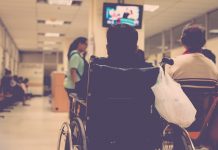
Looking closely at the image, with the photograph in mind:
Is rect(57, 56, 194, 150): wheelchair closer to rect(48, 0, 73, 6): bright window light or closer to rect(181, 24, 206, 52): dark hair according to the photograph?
rect(181, 24, 206, 52): dark hair

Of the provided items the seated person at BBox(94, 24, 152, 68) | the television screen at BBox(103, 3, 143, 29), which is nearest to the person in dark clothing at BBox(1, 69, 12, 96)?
the television screen at BBox(103, 3, 143, 29)

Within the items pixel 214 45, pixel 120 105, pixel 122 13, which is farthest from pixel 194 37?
pixel 214 45

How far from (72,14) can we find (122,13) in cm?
441

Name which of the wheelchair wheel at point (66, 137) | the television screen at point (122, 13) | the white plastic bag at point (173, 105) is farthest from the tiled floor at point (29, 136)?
the white plastic bag at point (173, 105)

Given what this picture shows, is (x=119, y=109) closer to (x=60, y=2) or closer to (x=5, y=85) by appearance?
(x=60, y=2)

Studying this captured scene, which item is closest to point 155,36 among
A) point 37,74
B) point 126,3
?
point 126,3

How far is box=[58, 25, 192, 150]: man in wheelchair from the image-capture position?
1999mm

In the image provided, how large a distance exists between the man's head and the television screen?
3.72 meters

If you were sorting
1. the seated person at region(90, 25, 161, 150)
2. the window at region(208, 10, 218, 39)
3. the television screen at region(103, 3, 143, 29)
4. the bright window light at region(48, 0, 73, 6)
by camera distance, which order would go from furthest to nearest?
Result: the window at region(208, 10, 218, 39)
the bright window light at region(48, 0, 73, 6)
the television screen at region(103, 3, 143, 29)
the seated person at region(90, 25, 161, 150)

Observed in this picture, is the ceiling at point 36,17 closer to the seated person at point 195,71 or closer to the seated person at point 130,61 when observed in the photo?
the seated person at point 195,71

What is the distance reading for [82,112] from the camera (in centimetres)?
256

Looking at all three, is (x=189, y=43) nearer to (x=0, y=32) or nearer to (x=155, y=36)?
(x=0, y=32)

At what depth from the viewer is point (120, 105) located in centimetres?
202

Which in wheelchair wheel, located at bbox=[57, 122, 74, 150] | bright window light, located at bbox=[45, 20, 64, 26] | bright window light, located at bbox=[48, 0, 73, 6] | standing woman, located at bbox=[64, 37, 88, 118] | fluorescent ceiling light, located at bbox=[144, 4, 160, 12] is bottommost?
wheelchair wheel, located at bbox=[57, 122, 74, 150]
